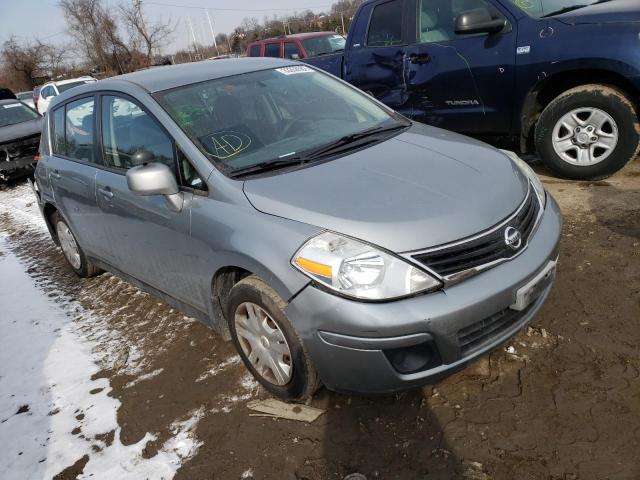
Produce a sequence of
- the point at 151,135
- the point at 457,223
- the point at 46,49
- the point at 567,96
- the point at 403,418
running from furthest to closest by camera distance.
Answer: the point at 46,49 → the point at 567,96 → the point at 151,135 → the point at 403,418 → the point at 457,223

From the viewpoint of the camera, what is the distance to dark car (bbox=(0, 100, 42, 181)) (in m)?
9.42

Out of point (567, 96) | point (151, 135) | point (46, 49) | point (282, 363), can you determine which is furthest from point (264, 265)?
point (46, 49)

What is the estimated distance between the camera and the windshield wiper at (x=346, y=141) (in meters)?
2.82

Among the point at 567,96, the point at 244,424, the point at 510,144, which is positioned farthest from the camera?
the point at 510,144

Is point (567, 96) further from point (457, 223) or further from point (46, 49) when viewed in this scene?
point (46, 49)

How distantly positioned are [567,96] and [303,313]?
11.7 ft

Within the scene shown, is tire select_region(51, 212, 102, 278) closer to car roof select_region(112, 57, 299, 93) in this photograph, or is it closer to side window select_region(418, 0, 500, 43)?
car roof select_region(112, 57, 299, 93)

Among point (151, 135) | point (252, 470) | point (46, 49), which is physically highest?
point (46, 49)

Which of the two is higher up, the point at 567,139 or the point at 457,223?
the point at 457,223

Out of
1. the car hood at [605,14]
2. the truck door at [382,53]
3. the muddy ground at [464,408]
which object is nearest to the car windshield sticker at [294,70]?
the muddy ground at [464,408]

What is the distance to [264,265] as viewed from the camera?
7.66 ft

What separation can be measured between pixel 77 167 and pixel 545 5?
4.44 meters

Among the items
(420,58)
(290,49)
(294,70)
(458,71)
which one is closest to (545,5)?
(458,71)

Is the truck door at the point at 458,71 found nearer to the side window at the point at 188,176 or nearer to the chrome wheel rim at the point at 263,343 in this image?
the side window at the point at 188,176
